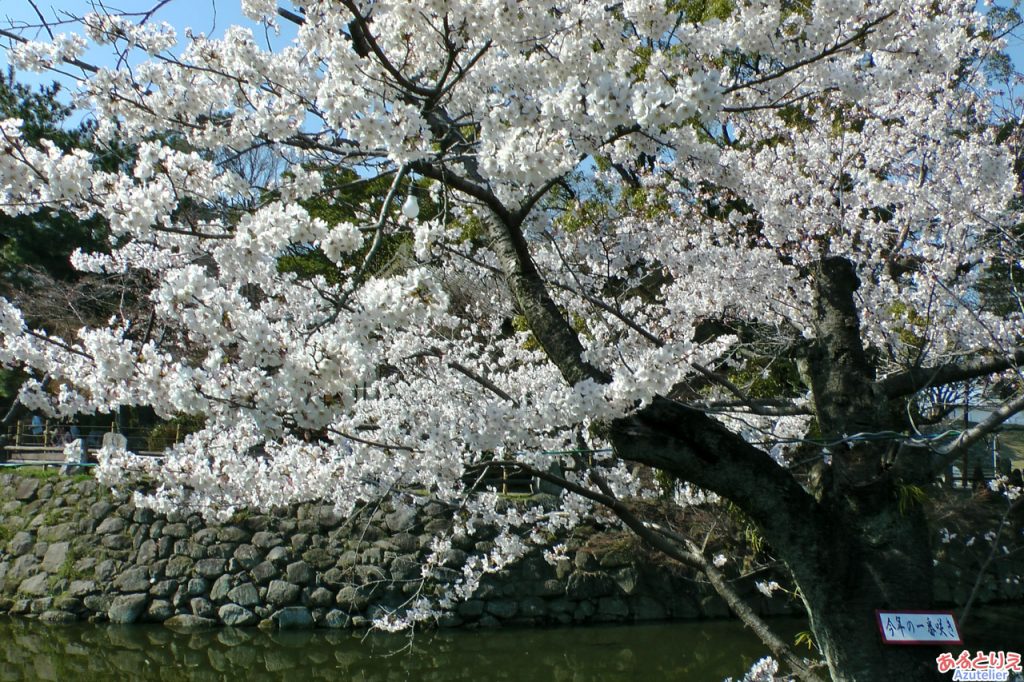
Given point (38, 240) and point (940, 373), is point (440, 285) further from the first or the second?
point (38, 240)

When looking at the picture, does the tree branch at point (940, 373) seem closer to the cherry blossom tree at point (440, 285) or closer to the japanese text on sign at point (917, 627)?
the cherry blossom tree at point (440, 285)

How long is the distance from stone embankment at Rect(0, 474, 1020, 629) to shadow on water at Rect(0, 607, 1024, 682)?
0.77 ft

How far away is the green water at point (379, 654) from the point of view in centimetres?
725

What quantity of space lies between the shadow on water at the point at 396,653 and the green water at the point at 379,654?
0.4 inches

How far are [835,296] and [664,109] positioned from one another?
1.43 meters

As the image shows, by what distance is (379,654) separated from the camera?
787cm

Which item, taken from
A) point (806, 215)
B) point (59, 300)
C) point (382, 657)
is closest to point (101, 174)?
point (806, 215)

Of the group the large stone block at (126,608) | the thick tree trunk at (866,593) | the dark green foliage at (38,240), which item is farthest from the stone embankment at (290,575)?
the thick tree trunk at (866,593)

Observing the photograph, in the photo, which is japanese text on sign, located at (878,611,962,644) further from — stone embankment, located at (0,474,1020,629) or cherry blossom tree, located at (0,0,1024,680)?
stone embankment, located at (0,474,1020,629)

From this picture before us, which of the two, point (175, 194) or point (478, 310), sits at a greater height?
point (478, 310)

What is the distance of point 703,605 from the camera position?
366 inches

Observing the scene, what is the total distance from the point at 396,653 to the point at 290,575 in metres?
1.92

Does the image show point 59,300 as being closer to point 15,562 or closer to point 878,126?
point 15,562

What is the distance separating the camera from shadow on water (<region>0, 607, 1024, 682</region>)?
7254 mm
